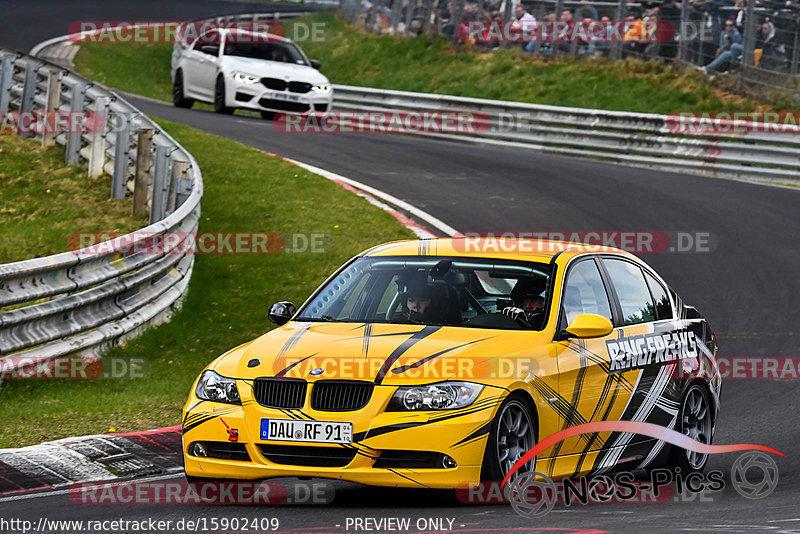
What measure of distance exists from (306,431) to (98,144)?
1140 cm

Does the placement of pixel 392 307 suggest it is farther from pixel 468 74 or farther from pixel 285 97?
pixel 468 74

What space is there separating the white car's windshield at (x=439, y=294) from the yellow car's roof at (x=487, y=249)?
0.22ft

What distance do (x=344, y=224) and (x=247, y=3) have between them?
40.3m

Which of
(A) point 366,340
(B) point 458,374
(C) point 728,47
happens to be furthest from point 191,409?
(C) point 728,47

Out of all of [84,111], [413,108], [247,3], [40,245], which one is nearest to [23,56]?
[84,111]

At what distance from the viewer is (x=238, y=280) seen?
1472 cm

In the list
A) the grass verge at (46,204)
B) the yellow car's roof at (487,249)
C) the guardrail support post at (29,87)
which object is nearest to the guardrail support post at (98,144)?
the grass verge at (46,204)

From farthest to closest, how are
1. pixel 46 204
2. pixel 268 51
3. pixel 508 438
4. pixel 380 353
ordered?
pixel 268 51
pixel 46 204
pixel 380 353
pixel 508 438

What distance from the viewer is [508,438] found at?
23.4ft

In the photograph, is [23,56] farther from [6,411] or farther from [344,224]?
[6,411]

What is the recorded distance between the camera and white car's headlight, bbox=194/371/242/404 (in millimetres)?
7262

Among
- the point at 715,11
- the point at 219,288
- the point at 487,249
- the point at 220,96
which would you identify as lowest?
the point at 219,288

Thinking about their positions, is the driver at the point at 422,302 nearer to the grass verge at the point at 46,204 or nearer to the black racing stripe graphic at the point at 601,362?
the black racing stripe graphic at the point at 601,362

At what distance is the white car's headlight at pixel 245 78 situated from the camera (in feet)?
88.9
